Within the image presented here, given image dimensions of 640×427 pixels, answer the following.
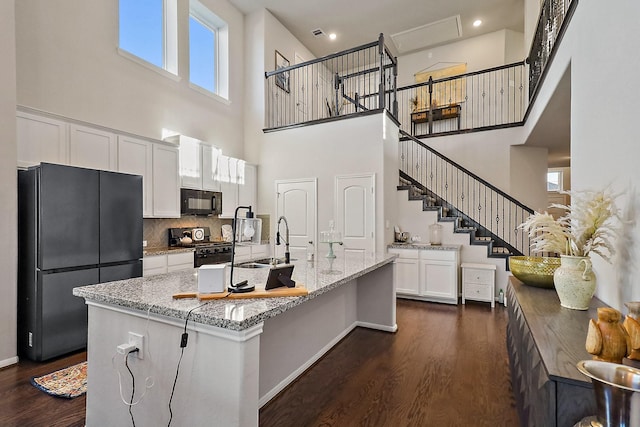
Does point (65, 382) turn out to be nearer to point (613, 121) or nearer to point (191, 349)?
point (191, 349)

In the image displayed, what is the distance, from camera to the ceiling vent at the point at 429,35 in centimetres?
731

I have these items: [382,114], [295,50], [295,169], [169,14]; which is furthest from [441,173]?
[169,14]

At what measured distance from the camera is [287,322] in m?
2.51

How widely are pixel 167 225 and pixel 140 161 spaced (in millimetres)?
1139

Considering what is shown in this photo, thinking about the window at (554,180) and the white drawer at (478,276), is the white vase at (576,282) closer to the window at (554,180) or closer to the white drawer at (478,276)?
the white drawer at (478,276)

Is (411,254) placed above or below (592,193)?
below

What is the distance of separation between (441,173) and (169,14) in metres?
5.88

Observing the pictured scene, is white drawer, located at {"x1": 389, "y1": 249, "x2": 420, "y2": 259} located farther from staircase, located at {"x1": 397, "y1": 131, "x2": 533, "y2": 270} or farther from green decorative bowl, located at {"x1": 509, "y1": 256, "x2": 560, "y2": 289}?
green decorative bowl, located at {"x1": 509, "y1": 256, "x2": 560, "y2": 289}

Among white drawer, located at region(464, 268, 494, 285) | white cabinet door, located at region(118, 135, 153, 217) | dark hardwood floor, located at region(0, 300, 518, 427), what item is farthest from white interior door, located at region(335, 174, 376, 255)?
white cabinet door, located at region(118, 135, 153, 217)

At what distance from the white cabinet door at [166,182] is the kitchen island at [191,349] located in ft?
7.89

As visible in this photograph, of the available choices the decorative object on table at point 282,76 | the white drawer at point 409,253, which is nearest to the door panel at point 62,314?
the white drawer at point 409,253

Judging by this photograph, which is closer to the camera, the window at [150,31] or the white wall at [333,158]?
the window at [150,31]

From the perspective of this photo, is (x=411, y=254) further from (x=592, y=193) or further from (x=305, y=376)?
(x=592, y=193)

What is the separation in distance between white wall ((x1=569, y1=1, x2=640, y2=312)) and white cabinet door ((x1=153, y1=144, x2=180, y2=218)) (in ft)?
15.4
